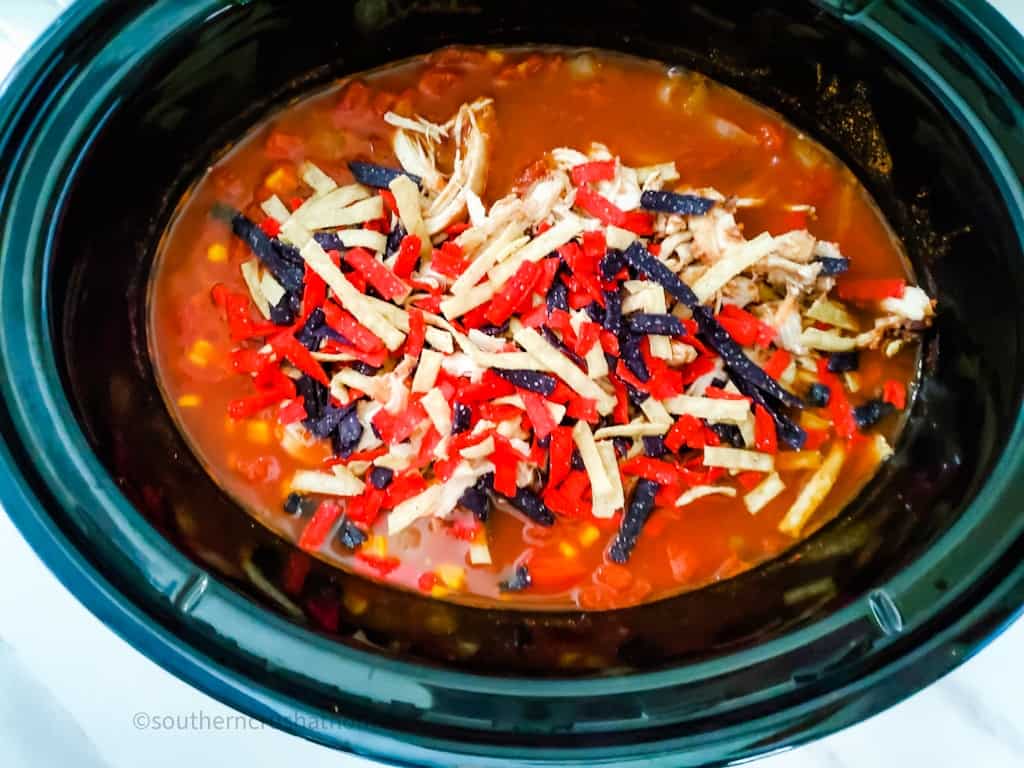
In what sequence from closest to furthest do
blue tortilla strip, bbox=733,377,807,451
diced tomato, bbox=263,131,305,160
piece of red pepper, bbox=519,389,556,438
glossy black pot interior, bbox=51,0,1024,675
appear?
glossy black pot interior, bbox=51,0,1024,675 < piece of red pepper, bbox=519,389,556,438 < blue tortilla strip, bbox=733,377,807,451 < diced tomato, bbox=263,131,305,160

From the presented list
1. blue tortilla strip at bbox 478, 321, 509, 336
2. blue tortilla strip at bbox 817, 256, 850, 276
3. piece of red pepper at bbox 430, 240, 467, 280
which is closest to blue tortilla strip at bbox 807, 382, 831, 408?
blue tortilla strip at bbox 817, 256, 850, 276

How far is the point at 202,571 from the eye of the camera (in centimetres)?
151

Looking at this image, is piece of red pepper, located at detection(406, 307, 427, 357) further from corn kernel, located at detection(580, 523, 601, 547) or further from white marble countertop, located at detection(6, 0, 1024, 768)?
white marble countertop, located at detection(6, 0, 1024, 768)

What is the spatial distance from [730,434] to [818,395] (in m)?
0.21

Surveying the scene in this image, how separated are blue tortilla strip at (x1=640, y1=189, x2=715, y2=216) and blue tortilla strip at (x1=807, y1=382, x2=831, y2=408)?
17.0 inches

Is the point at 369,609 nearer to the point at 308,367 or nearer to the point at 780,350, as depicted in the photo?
the point at 308,367

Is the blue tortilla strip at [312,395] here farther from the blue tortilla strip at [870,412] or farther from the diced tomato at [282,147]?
the blue tortilla strip at [870,412]

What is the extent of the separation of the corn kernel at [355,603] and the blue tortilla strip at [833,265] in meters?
1.14

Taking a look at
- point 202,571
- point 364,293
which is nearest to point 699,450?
point 364,293

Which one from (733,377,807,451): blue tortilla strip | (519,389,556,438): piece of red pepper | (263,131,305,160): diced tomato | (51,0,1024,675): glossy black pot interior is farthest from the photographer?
(263,131,305,160): diced tomato

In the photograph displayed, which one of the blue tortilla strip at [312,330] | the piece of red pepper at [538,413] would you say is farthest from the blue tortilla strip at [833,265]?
the blue tortilla strip at [312,330]

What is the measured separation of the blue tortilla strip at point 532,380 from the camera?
1.80 meters

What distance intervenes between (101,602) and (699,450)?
1124mm

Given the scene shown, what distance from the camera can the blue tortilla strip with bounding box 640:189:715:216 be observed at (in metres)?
1.89
